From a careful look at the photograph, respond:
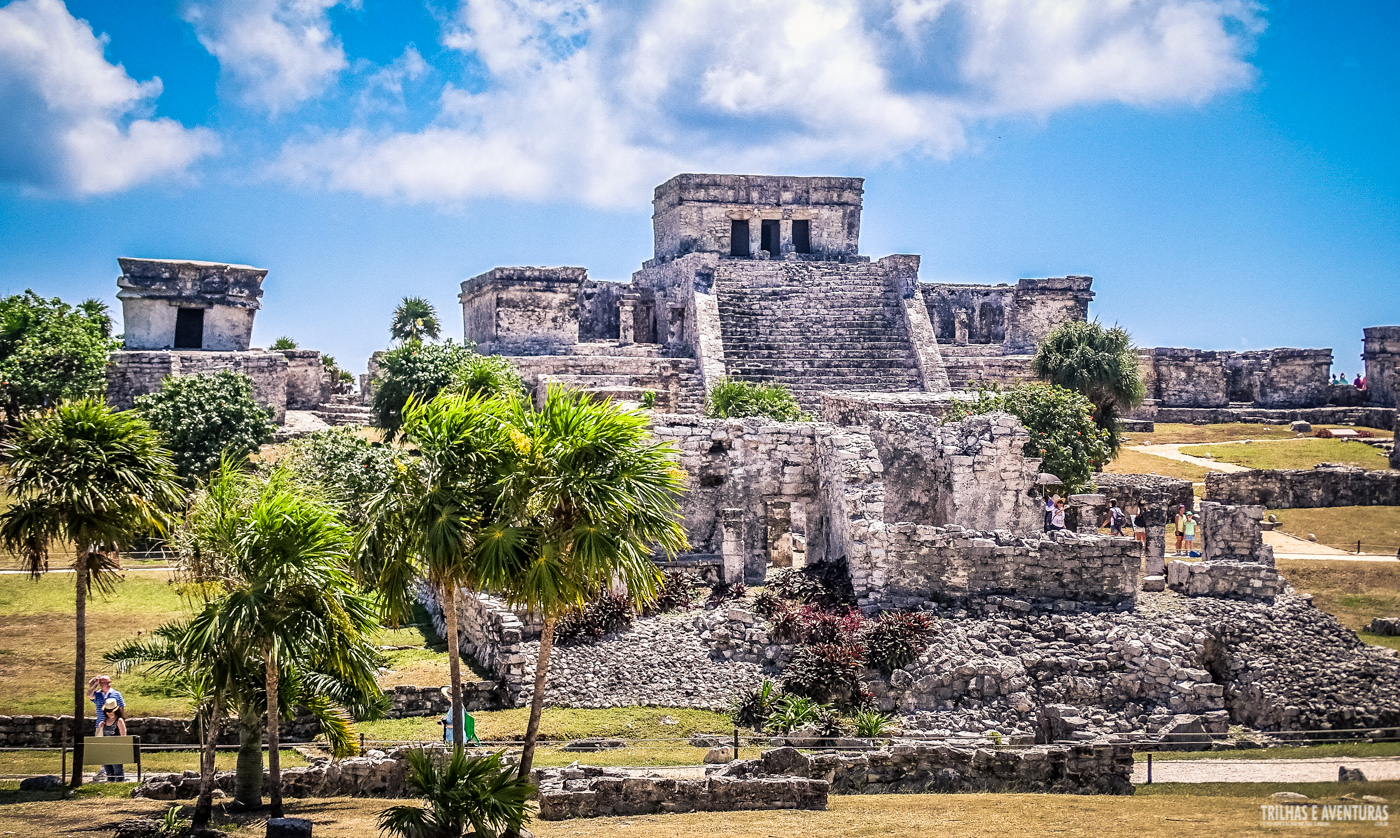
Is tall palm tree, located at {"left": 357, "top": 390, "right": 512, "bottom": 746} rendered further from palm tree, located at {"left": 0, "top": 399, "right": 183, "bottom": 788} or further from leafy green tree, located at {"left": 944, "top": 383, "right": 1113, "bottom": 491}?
leafy green tree, located at {"left": 944, "top": 383, "right": 1113, "bottom": 491}

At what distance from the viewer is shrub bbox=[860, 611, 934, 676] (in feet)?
52.7

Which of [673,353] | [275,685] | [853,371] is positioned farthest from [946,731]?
[673,353]

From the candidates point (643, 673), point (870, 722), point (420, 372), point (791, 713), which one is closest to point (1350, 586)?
point (870, 722)

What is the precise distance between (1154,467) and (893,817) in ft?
75.5

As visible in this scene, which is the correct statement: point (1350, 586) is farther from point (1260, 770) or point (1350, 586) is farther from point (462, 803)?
point (462, 803)

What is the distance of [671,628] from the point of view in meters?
17.0

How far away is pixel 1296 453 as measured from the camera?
33406 mm

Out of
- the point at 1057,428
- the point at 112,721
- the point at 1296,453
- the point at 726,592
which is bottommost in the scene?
the point at 112,721

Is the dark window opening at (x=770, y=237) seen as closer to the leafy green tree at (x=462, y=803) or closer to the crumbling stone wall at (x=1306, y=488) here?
the crumbling stone wall at (x=1306, y=488)

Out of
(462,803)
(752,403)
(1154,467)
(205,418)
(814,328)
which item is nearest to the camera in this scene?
(462,803)

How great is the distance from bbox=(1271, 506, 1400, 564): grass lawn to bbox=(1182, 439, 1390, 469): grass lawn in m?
3.72

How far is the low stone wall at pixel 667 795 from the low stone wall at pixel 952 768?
2.47 ft

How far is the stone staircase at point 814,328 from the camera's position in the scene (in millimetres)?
31188

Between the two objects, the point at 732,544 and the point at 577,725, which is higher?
the point at 732,544
